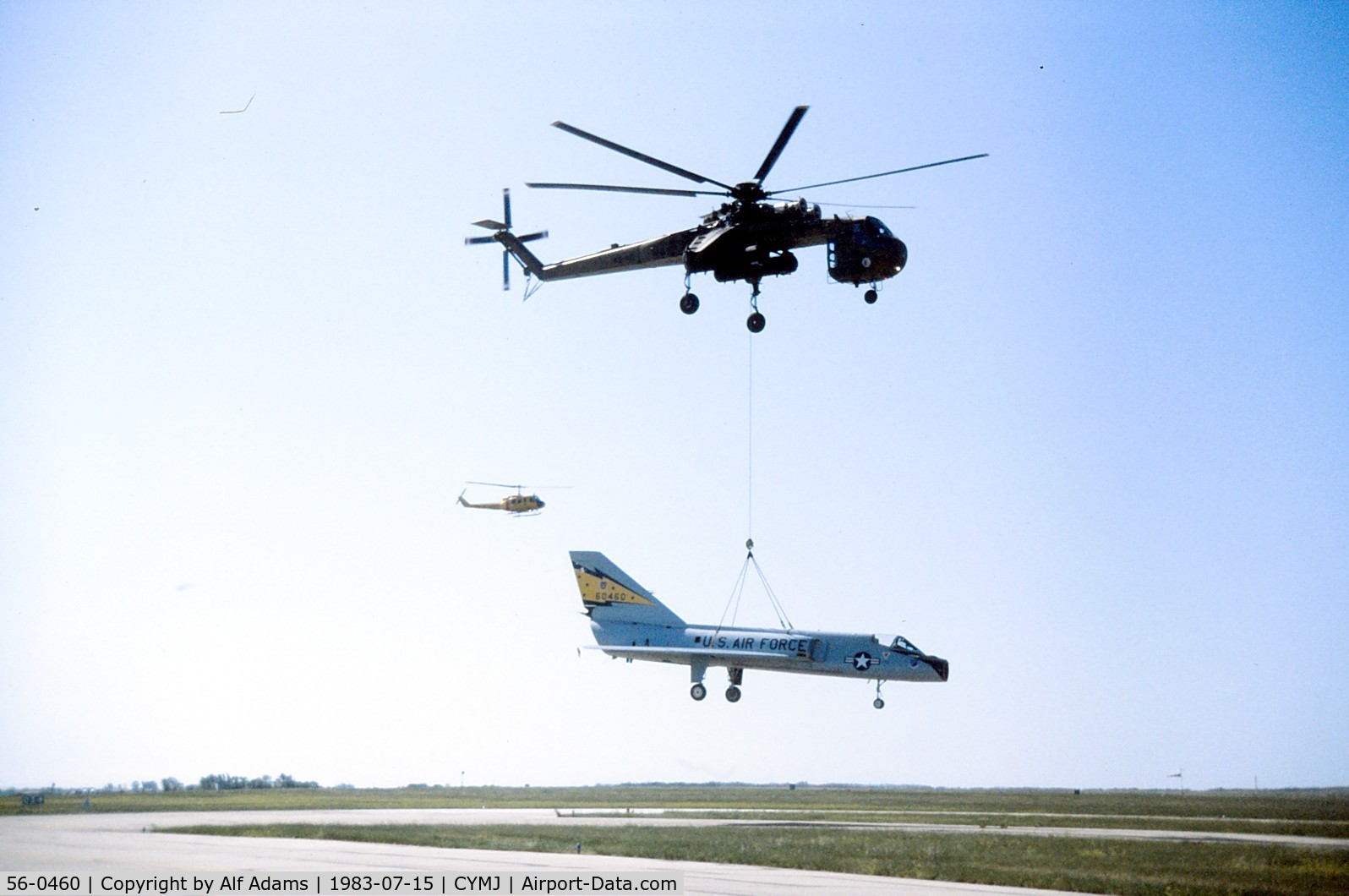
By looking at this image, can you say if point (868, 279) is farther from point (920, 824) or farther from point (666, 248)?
point (920, 824)

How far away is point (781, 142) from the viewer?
21906 millimetres

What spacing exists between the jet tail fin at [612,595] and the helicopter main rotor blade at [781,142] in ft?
68.5

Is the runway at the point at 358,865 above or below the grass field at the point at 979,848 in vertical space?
above

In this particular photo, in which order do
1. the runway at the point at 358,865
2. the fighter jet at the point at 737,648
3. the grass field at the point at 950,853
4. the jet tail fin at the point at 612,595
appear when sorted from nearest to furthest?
the runway at the point at 358,865
the grass field at the point at 950,853
the fighter jet at the point at 737,648
the jet tail fin at the point at 612,595

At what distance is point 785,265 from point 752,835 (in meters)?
14.3

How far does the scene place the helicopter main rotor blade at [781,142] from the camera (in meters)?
20.9

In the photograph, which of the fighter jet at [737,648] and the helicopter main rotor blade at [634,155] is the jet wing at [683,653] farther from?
the helicopter main rotor blade at [634,155]

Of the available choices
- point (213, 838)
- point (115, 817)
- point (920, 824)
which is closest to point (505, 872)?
point (213, 838)

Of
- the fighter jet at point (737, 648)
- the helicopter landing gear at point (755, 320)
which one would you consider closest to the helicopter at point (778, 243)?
the helicopter landing gear at point (755, 320)

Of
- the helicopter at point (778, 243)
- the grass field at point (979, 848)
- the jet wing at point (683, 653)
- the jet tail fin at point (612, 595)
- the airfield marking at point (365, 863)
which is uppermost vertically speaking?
the helicopter at point (778, 243)

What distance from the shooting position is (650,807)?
45.4 meters

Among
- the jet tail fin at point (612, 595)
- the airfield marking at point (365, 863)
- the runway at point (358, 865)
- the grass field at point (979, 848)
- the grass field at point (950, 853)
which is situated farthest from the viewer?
the jet tail fin at point (612, 595)

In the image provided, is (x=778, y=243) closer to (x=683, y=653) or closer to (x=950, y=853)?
(x=950, y=853)

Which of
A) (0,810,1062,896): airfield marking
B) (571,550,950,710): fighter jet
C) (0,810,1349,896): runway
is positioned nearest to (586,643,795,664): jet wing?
(571,550,950,710): fighter jet
